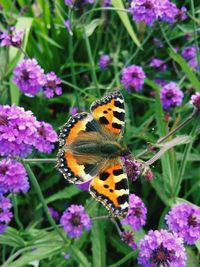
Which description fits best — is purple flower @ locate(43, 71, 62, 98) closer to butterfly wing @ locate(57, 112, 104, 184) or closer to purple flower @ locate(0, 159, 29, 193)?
butterfly wing @ locate(57, 112, 104, 184)

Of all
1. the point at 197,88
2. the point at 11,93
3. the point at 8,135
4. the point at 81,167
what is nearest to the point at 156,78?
the point at 197,88

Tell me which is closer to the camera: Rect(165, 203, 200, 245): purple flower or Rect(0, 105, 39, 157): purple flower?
Rect(0, 105, 39, 157): purple flower

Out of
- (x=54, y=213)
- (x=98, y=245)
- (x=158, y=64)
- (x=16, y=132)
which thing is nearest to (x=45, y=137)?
(x=16, y=132)

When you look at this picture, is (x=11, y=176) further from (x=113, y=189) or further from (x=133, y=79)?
(x=133, y=79)

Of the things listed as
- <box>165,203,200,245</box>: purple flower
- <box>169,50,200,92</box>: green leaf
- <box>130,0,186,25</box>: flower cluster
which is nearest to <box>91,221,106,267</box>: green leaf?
<box>165,203,200,245</box>: purple flower

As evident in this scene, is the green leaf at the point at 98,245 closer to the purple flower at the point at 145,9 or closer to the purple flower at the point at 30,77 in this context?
the purple flower at the point at 30,77
